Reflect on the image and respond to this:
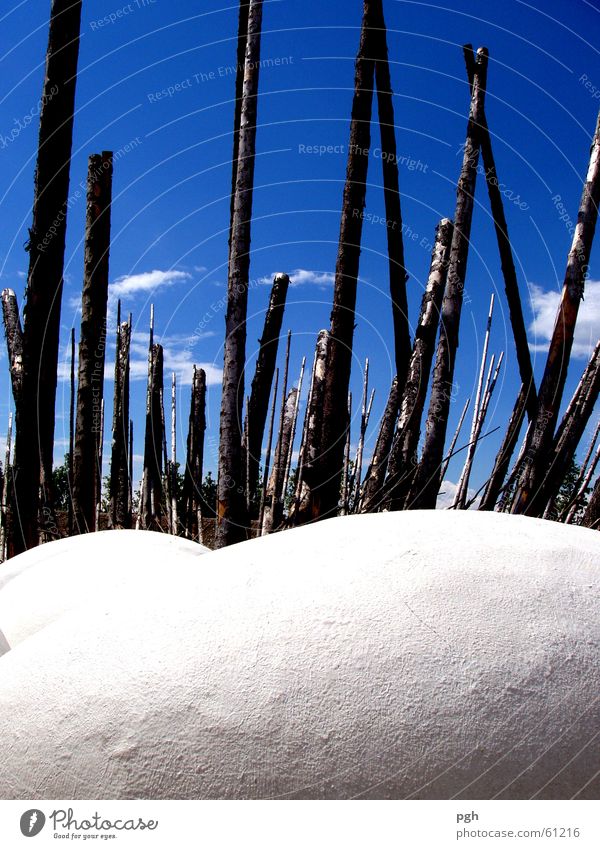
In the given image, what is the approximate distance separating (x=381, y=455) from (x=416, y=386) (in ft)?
2.06

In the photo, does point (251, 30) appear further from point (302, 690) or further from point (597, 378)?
point (302, 690)

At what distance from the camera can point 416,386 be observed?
6.22 m

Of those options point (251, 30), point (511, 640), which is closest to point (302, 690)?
point (511, 640)

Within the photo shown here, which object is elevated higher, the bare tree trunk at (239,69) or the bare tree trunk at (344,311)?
the bare tree trunk at (239,69)

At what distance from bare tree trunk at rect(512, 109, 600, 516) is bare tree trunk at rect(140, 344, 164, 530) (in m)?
3.21

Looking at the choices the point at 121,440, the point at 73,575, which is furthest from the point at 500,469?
the point at 73,575

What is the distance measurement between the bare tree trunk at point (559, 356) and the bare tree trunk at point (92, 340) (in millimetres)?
3457

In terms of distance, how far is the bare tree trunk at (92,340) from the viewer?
6406mm

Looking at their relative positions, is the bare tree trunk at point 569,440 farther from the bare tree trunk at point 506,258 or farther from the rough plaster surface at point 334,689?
the rough plaster surface at point 334,689

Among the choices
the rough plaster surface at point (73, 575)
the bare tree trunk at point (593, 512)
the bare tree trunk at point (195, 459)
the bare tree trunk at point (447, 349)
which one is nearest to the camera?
the rough plaster surface at point (73, 575)
